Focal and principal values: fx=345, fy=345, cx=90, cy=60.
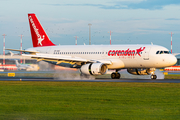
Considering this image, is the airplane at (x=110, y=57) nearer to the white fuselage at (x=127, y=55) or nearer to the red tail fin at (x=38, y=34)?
the white fuselage at (x=127, y=55)

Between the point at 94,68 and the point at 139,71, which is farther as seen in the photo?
the point at 139,71

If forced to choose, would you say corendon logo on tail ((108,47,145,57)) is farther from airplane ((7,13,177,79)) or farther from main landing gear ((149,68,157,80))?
main landing gear ((149,68,157,80))

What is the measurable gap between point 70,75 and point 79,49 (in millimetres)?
4589

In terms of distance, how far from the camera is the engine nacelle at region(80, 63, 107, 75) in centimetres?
4394

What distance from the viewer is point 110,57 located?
1854 inches

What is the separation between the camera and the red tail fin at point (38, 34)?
54750 millimetres

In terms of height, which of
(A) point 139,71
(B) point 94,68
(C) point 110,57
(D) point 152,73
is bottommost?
(D) point 152,73

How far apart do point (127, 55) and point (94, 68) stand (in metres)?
4.85

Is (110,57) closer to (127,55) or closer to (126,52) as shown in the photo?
(126,52)

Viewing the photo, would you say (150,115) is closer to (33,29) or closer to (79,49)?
(79,49)

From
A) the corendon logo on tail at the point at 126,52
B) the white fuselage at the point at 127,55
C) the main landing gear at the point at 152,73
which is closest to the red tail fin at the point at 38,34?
the white fuselage at the point at 127,55

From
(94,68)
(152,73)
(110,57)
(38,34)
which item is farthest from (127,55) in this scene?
(38,34)

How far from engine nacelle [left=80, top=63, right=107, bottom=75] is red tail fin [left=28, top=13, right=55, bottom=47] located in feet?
39.3

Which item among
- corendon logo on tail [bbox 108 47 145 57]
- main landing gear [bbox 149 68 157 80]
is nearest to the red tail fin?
corendon logo on tail [bbox 108 47 145 57]
